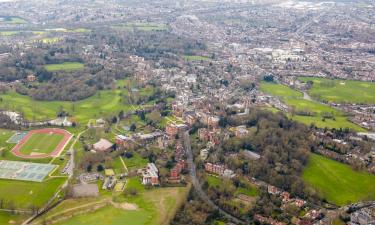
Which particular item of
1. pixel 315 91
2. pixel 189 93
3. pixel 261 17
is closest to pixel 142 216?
pixel 189 93

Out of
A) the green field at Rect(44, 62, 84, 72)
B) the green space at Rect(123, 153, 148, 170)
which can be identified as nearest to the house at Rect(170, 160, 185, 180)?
the green space at Rect(123, 153, 148, 170)

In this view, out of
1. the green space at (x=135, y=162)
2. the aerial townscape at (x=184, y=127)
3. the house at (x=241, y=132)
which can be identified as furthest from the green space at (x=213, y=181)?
the house at (x=241, y=132)

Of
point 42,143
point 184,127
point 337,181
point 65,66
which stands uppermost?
point 65,66

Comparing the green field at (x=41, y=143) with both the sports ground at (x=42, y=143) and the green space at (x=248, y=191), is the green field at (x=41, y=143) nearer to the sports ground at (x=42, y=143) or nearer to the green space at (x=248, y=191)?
the sports ground at (x=42, y=143)

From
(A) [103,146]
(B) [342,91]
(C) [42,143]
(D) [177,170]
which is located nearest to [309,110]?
(B) [342,91]

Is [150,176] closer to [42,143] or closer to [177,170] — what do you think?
[177,170]

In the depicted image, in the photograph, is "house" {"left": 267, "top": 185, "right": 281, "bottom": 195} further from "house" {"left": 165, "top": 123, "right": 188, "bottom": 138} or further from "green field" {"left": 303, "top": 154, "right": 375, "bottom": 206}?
"house" {"left": 165, "top": 123, "right": 188, "bottom": 138}
